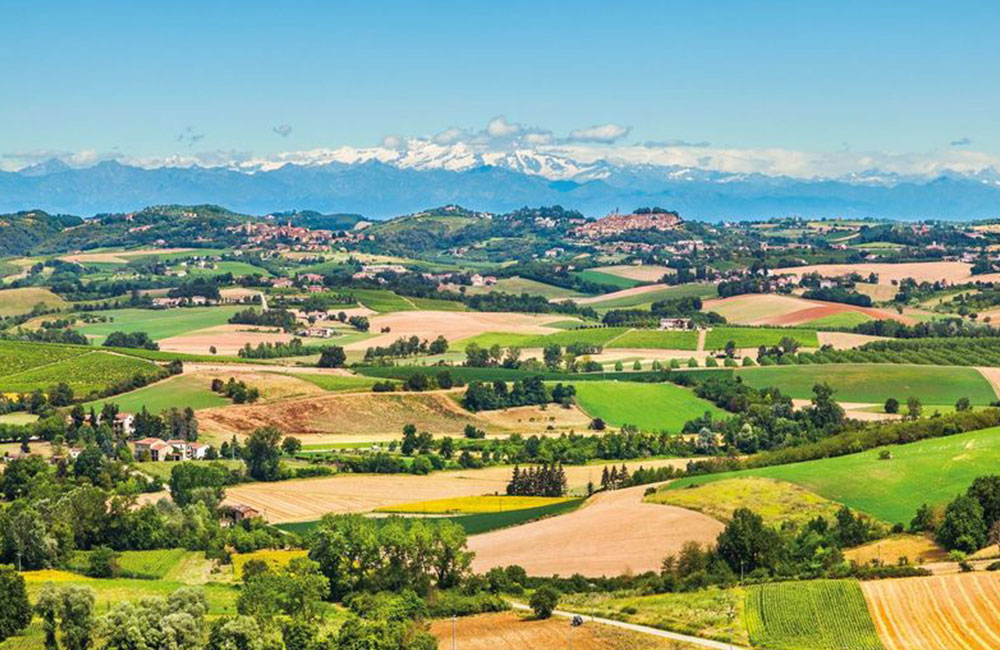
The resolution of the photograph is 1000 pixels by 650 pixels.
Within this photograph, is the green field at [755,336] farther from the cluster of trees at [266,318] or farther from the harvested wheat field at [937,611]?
the harvested wheat field at [937,611]

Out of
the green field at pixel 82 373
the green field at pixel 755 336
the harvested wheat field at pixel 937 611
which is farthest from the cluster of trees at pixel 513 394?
the harvested wheat field at pixel 937 611

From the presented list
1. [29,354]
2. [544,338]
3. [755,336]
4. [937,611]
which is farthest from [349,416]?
[937,611]

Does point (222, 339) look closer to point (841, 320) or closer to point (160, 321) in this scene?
point (160, 321)

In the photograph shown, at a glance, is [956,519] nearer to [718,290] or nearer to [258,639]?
[258,639]

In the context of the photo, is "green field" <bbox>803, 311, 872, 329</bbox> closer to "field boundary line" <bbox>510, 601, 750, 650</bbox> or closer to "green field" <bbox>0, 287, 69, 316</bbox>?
"green field" <bbox>0, 287, 69, 316</bbox>

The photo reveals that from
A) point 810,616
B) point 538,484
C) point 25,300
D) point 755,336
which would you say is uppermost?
point 25,300
